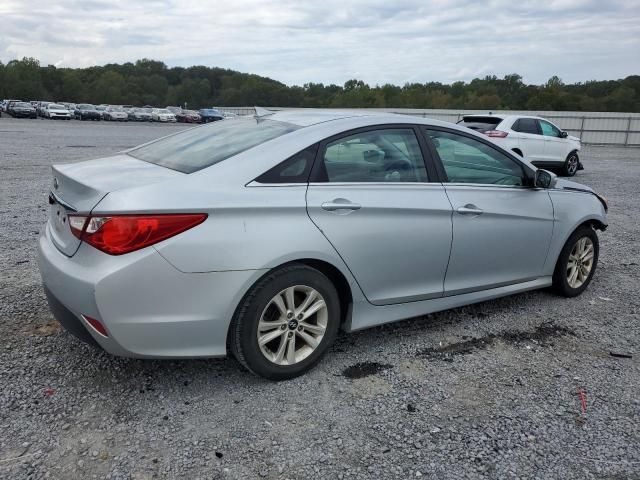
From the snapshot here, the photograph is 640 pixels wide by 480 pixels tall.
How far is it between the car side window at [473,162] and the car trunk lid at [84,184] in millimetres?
1932

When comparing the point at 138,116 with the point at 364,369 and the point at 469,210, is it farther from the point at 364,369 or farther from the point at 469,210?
the point at 364,369

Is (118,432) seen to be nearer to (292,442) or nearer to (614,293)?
(292,442)

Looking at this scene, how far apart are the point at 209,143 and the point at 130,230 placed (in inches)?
43.8

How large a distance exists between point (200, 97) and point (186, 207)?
125948 mm

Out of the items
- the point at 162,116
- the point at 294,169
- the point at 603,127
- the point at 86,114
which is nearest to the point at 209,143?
the point at 294,169

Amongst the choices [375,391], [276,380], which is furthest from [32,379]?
[375,391]

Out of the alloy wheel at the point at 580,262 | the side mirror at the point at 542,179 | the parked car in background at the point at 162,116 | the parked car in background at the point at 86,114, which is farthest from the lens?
the parked car in background at the point at 162,116

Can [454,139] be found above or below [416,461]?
above

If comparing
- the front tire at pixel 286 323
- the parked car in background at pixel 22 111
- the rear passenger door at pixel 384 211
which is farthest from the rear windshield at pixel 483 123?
the parked car in background at pixel 22 111

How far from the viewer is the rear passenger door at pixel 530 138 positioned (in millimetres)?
13891

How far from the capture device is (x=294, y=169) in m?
3.27

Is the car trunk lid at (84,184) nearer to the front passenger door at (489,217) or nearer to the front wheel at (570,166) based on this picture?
the front passenger door at (489,217)

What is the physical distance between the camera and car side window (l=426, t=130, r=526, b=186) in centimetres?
401

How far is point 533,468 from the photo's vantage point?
2621mm
